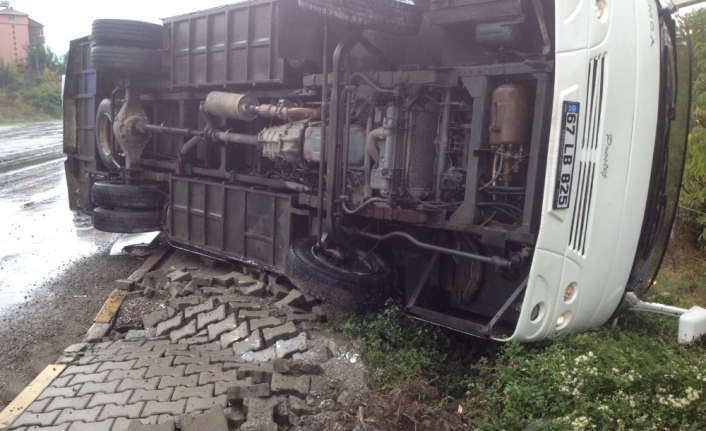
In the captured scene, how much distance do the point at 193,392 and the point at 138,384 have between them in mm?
415

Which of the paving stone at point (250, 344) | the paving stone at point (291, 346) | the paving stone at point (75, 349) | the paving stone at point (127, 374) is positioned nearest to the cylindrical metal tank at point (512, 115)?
the paving stone at point (291, 346)

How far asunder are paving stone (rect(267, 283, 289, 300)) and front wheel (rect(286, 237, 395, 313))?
706 millimetres

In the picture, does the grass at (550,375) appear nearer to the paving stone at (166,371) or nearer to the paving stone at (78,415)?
the paving stone at (166,371)

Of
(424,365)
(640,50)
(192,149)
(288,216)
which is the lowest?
(424,365)

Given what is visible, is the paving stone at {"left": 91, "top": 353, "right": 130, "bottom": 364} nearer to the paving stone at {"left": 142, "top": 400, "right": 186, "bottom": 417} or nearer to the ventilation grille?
the paving stone at {"left": 142, "top": 400, "right": 186, "bottom": 417}

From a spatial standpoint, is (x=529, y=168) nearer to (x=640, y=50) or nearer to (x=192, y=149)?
(x=640, y=50)

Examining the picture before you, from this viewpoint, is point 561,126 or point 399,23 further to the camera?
point 399,23

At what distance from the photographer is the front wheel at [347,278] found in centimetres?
466

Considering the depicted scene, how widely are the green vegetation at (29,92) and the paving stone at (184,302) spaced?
29.1 m

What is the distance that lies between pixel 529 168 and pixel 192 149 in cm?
458

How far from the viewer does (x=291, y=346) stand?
444 centimetres

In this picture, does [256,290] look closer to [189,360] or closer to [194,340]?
[194,340]

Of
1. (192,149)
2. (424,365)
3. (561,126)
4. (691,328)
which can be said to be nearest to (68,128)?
(192,149)

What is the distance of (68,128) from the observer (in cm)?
896
